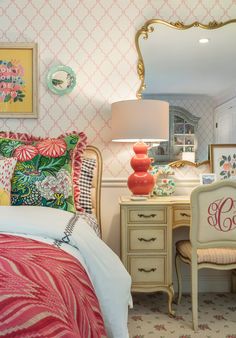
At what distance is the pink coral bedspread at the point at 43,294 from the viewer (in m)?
0.94

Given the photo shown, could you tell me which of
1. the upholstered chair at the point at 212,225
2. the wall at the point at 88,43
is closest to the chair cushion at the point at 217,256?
the upholstered chair at the point at 212,225

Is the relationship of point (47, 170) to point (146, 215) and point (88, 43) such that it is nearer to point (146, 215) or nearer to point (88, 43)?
point (146, 215)

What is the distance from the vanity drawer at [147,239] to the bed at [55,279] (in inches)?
23.3

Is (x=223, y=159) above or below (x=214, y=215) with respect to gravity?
above

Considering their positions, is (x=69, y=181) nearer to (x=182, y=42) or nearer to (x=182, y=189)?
(x=182, y=189)

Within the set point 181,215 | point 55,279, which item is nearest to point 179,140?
point 181,215

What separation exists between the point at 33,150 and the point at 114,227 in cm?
96

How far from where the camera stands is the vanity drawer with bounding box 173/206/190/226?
2643 millimetres

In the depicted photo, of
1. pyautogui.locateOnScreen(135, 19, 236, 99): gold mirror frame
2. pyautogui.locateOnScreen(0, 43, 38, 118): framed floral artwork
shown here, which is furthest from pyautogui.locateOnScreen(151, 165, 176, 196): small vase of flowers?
pyautogui.locateOnScreen(0, 43, 38, 118): framed floral artwork

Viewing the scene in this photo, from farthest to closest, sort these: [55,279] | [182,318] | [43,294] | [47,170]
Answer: [182,318]
[47,170]
[55,279]
[43,294]

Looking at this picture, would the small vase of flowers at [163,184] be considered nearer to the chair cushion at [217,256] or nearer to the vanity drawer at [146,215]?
the vanity drawer at [146,215]

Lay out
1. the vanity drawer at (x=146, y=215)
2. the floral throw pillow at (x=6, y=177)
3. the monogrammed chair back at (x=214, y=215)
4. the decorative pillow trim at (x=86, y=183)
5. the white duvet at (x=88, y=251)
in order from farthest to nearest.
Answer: the decorative pillow trim at (x=86, y=183) → the vanity drawer at (x=146, y=215) → the monogrammed chair back at (x=214, y=215) → the floral throw pillow at (x=6, y=177) → the white duvet at (x=88, y=251)

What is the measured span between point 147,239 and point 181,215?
11.2 inches

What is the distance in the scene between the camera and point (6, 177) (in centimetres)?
226
